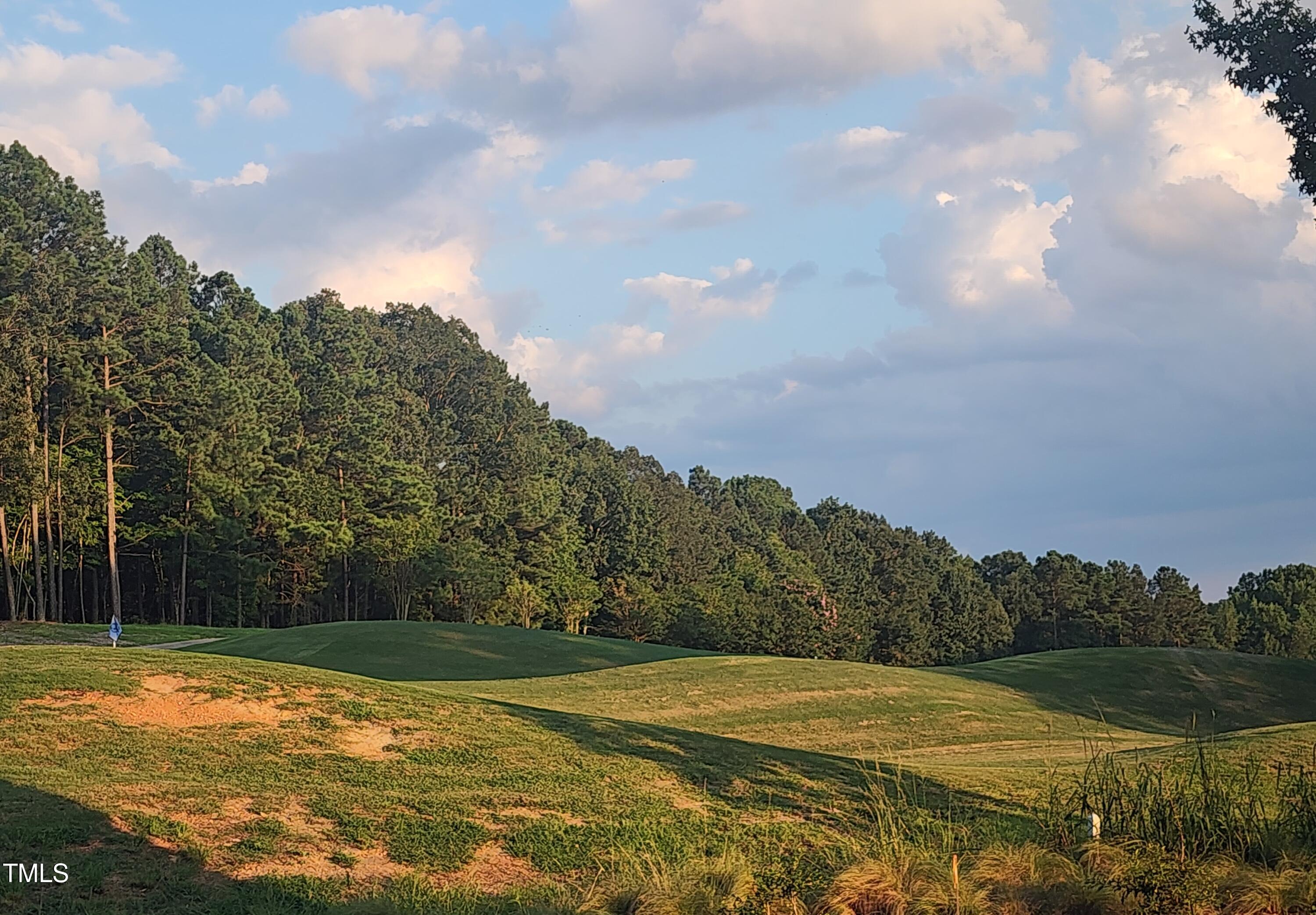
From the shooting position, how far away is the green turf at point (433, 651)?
2817 centimetres

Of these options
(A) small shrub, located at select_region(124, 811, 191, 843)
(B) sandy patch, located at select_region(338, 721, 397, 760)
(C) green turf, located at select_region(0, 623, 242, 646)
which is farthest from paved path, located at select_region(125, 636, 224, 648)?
(A) small shrub, located at select_region(124, 811, 191, 843)

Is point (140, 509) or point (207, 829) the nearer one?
point (207, 829)

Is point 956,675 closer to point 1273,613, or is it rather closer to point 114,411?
point 114,411

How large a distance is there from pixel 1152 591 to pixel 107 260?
75.7m

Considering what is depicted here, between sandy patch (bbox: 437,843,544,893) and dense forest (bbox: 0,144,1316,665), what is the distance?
3938 cm

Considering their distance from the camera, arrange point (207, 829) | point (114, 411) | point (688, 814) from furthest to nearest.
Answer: point (114, 411) < point (688, 814) < point (207, 829)

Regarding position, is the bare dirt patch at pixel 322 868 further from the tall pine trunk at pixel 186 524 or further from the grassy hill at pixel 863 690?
the tall pine trunk at pixel 186 524

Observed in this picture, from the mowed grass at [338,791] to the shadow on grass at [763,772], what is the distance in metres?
0.04

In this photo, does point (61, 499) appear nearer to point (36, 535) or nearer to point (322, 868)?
point (36, 535)

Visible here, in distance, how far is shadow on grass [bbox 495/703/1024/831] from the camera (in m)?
11.2

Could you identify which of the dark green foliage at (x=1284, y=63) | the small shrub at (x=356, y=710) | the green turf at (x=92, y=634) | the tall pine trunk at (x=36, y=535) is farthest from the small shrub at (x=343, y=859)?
the tall pine trunk at (x=36, y=535)

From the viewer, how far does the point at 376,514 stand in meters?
61.9

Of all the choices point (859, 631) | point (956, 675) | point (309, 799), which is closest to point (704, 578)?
point (859, 631)

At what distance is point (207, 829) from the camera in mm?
8688
